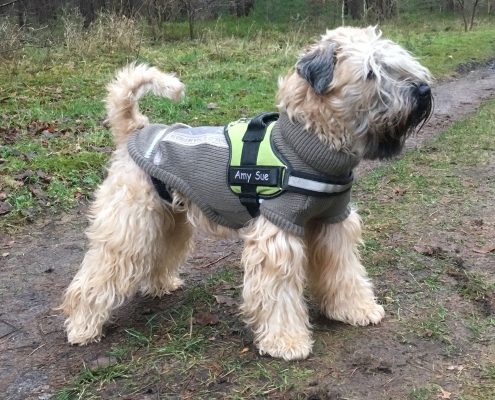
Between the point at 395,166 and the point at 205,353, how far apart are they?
4.45 m

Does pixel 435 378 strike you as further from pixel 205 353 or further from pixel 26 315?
pixel 26 315

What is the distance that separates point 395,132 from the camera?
11.0 feet

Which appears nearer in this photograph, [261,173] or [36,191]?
[261,173]

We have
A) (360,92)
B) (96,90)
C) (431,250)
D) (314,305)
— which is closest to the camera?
(360,92)

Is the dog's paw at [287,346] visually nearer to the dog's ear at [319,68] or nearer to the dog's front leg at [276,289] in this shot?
the dog's front leg at [276,289]

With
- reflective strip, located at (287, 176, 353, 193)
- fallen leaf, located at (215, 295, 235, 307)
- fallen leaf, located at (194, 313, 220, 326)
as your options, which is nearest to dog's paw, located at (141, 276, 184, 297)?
fallen leaf, located at (215, 295, 235, 307)

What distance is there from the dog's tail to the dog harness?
6.2 inches

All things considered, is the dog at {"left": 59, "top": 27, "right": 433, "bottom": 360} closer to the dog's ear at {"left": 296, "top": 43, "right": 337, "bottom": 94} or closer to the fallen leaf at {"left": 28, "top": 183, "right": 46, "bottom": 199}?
the dog's ear at {"left": 296, "top": 43, "right": 337, "bottom": 94}

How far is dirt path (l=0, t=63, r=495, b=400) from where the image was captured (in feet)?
11.5

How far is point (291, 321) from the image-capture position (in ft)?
11.6

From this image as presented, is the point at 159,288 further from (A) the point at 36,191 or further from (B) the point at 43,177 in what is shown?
(B) the point at 43,177

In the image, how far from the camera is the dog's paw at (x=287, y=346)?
11.4 feet

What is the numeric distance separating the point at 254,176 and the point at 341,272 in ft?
3.30

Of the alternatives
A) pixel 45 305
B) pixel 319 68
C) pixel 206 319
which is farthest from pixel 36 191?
pixel 319 68
